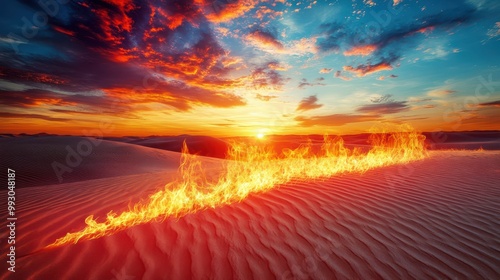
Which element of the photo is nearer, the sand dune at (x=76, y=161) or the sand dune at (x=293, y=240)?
the sand dune at (x=293, y=240)

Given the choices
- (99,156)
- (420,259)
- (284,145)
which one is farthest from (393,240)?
(284,145)

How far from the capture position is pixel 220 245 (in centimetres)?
300

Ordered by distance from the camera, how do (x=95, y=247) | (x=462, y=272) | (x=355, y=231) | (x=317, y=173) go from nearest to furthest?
(x=462, y=272)
(x=95, y=247)
(x=355, y=231)
(x=317, y=173)

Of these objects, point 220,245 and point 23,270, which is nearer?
point 23,270

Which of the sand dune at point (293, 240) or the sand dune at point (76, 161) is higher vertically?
the sand dune at point (293, 240)

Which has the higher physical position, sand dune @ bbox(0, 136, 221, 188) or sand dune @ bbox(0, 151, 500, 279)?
sand dune @ bbox(0, 151, 500, 279)

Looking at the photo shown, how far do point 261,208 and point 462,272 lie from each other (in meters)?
2.67

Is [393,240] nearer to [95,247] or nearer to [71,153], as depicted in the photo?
[95,247]

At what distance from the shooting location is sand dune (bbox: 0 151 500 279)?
8.20 ft

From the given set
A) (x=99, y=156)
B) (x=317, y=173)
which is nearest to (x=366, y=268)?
(x=317, y=173)

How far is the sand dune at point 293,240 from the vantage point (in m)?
2.50

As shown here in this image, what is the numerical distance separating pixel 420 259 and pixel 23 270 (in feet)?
14.5

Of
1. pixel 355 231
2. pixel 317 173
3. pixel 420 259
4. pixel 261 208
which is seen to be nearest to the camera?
pixel 420 259

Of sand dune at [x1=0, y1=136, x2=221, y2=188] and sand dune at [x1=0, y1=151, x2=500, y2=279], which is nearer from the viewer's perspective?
sand dune at [x1=0, y1=151, x2=500, y2=279]
